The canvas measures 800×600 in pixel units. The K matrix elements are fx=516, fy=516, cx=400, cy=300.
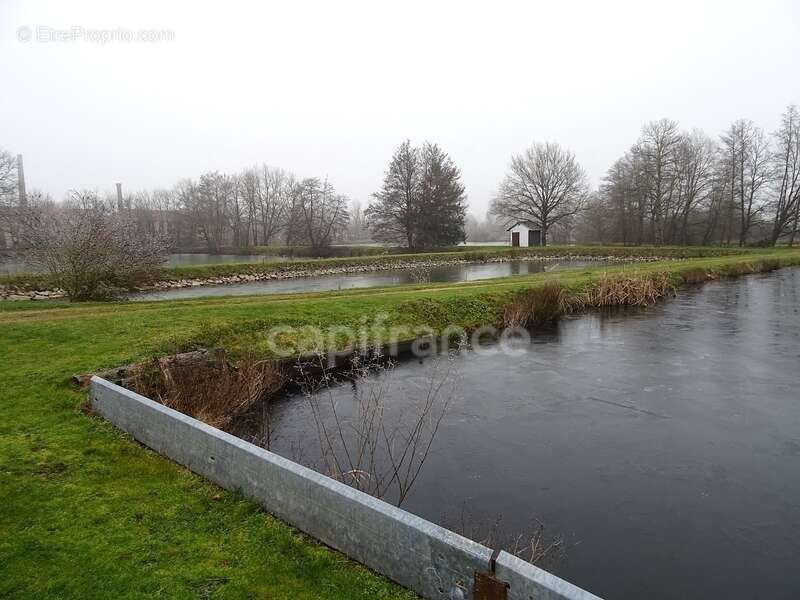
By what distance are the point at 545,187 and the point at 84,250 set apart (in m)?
50.9

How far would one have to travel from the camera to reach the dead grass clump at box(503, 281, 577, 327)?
51.8ft

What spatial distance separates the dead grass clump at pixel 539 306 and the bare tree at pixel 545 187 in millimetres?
43284

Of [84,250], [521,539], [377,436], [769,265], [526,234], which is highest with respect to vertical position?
[526,234]

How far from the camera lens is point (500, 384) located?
32.4 feet

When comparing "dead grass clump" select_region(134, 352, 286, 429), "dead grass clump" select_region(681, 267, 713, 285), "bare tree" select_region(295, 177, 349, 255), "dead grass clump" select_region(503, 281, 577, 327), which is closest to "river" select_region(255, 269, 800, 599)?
"dead grass clump" select_region(134, 352, 286, 429)

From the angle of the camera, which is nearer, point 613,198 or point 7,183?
point 7,183

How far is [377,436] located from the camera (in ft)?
20.9

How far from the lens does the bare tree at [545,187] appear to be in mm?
58812

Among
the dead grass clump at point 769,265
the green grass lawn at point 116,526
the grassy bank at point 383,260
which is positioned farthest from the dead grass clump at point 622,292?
the grassy bank at point 383,260

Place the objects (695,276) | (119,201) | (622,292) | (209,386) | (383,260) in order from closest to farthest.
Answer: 1. (209,386)
2. (622,292)
3. (695,276)
4. (383,260)
5. (119,201)

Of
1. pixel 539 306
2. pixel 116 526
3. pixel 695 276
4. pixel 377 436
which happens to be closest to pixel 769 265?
pixel 695 276

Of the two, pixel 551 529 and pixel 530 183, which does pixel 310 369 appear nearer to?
pixel 551 529

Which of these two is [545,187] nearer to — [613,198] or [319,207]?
[613,198]

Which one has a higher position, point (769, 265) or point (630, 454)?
point (769, 265)
